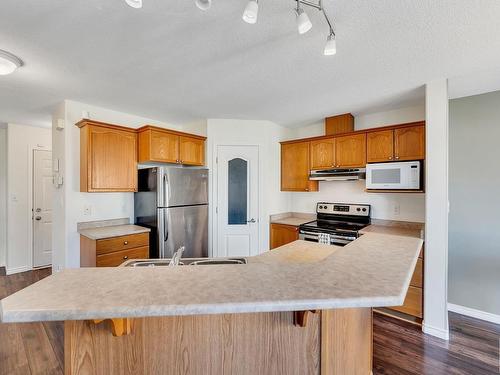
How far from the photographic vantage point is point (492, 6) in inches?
53.6

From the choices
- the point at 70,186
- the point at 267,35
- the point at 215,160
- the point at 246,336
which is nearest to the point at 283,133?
the point at 215,160

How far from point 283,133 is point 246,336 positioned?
344cm

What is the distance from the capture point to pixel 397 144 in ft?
9.39

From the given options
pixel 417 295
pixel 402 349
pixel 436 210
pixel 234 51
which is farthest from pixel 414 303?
pixel 234 51

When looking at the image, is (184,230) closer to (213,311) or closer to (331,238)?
(331,238)

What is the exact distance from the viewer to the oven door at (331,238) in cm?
294

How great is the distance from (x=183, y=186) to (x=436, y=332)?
314 centimetres

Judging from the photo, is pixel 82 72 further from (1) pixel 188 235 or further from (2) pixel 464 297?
(2) pixel 464 297

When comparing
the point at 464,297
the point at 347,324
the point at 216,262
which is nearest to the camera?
the point at 347,324

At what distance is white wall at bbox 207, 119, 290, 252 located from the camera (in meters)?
3.63

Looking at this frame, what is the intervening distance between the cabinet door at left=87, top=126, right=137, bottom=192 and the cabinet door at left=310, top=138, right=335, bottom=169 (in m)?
2.50

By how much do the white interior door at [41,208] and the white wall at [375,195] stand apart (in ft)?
14.2

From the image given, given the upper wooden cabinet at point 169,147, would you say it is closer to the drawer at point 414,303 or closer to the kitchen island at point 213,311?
the kitchen island at point 213,311

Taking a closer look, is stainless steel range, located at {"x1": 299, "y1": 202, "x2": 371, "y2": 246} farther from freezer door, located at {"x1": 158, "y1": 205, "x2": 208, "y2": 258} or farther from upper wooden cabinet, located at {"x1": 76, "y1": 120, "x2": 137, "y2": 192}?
upper wooden cabinet, located at {"x1": 76, "y1": 120, "x2": 137, "y2": 192}
